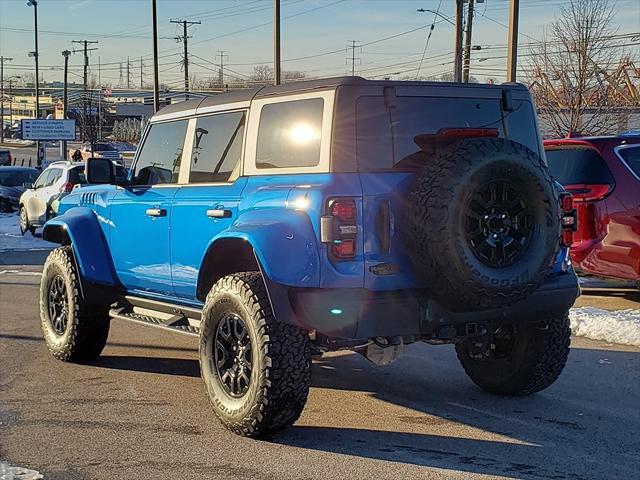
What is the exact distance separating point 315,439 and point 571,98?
1106 inches

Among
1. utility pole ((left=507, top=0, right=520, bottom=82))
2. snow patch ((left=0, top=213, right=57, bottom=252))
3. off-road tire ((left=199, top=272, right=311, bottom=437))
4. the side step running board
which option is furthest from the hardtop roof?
utility pole ((left=507, top=0, right=520, bottom=82))

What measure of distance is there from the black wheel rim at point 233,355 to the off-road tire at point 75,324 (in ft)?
7.01

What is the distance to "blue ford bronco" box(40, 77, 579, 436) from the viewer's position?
4676mm

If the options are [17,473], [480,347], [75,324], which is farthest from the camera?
[75,324]

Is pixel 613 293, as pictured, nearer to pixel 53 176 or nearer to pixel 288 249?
pixel 288 249

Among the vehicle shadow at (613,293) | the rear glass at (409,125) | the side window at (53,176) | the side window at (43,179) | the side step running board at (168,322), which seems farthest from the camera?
the side window at (43,179)

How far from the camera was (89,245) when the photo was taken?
7.12 m

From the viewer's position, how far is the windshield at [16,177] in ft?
85.0

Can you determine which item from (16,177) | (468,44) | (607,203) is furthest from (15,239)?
(468,44)

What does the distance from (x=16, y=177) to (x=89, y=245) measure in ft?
67.2

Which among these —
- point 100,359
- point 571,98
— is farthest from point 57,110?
point 100,359

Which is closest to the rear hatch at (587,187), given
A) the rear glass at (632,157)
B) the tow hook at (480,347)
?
the rear glass at (632,157)

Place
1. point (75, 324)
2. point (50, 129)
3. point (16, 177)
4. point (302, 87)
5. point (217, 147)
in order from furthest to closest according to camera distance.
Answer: point (50, 129)
point (16, 177)
point (75, 324)
point (217, 147)
point (302, 87)

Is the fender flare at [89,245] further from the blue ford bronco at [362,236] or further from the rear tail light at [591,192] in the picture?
the rear tail light at [591,192]
